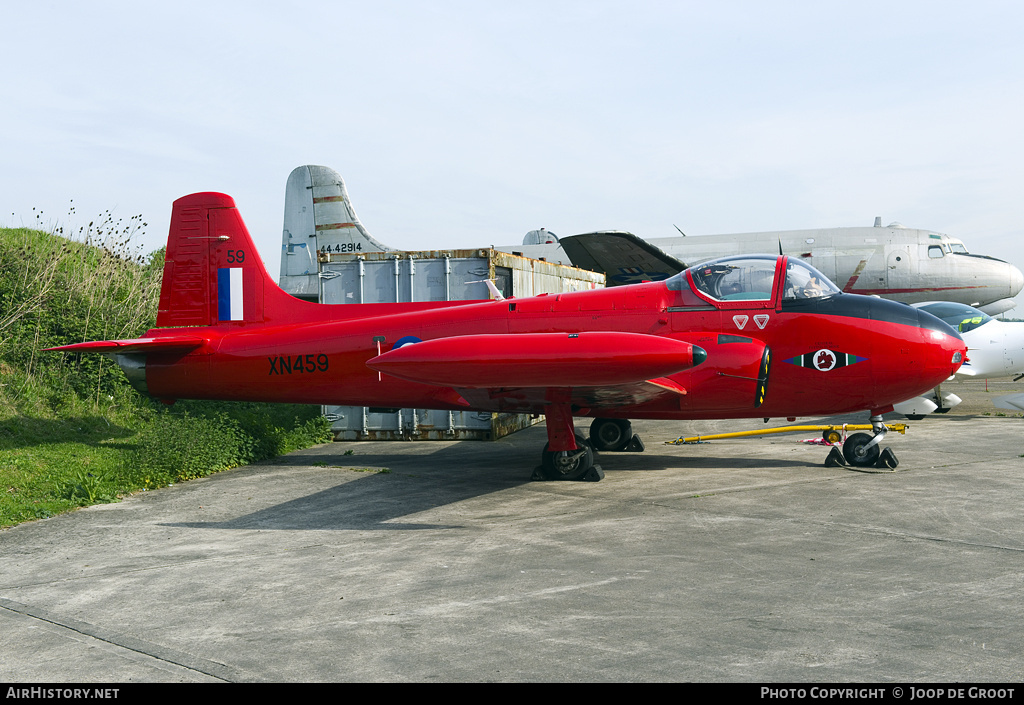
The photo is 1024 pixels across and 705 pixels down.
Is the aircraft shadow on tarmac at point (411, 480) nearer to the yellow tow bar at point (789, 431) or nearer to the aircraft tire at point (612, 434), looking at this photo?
the aircraft tire at point (612, 434)

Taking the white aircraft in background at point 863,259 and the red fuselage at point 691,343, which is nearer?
the red fuselage at point 691,343

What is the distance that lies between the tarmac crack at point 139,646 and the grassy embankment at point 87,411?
10.1 feet

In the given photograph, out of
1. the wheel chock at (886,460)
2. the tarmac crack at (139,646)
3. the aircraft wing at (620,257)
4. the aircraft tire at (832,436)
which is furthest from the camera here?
the aircraft wing at (620,257)

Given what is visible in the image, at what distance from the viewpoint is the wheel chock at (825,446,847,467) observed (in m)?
9.91

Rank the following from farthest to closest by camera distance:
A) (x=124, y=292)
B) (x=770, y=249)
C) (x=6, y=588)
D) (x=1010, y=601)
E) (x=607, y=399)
Answer: 1. (x=770, y=249)
2. (x=124, y=292)
3. (x=607, y=399)
4. (x=6, y=588)
5. (x=1010, y=601)

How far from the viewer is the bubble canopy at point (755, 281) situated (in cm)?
918

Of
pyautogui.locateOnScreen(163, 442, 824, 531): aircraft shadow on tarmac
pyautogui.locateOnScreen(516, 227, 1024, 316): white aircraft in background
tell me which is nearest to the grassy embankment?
pyautogui.locateOnScreen(163, 442, 824, 531): aircraft shadow on tarmac

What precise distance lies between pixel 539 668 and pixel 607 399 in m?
5.55

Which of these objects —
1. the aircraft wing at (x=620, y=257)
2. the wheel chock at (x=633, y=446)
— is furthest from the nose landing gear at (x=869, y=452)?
the aircraft wing at (x=620, y=257)

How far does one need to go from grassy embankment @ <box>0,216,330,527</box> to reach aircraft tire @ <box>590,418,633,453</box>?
4.92m

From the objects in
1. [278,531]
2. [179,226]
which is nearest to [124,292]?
[179,226]

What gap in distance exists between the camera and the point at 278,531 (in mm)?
7355

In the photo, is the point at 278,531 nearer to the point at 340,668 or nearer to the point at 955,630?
the point at 340,668
